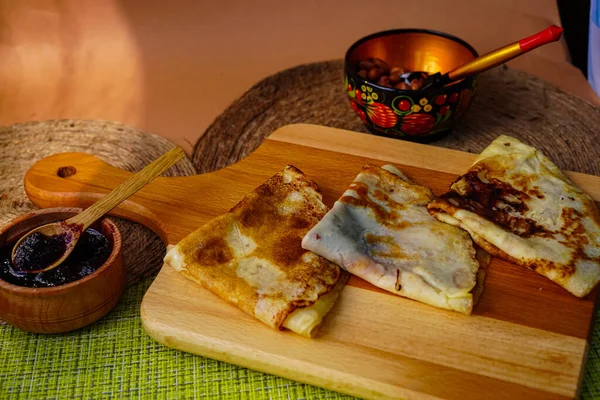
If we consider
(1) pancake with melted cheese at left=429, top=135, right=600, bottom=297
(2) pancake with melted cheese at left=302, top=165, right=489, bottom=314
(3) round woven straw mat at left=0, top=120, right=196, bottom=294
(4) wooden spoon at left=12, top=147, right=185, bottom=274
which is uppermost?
(1) pancake with melted cheese at left=429, top=135, right=600, bottom=297

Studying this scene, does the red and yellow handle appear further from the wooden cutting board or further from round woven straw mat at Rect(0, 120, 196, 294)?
round woven straw mat at Rect(0, 120, 196, 294)

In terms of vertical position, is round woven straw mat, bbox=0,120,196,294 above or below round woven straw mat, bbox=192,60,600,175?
below

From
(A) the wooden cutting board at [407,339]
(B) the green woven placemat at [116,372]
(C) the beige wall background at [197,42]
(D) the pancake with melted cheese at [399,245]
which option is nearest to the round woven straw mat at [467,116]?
(C) the beige wall background at [197,42]

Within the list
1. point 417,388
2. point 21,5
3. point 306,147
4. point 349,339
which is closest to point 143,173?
point 306,147

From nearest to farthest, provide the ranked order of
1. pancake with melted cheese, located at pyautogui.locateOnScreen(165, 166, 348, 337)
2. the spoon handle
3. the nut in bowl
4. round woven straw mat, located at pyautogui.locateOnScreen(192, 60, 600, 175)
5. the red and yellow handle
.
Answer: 1. pancake with melted cheese, located at pyautogui.locateOnScreen(165, 166, 348, 337)
2. the spoon handle
3. the red and yellow handle
4. the nut in bowl
5. round woven straw mat, located at pyautogui.locateOnScreen(192, 60, 600, 175)

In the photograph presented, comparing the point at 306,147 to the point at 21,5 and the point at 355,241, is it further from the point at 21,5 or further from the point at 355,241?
the point at 21,5

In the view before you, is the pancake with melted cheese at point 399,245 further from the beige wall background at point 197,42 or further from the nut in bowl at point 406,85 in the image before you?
the beige wall background at point 197,42

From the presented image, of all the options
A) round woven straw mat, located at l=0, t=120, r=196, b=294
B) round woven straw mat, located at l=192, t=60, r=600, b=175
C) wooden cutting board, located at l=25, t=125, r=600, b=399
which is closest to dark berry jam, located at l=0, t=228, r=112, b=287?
wooden cutting board, located at l=25, t=125, r=600, b=399

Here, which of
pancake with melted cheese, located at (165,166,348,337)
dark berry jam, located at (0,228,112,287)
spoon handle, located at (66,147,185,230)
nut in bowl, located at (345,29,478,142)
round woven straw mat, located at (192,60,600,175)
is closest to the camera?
pancake with melted cheese, located at (165,166,348,337)
